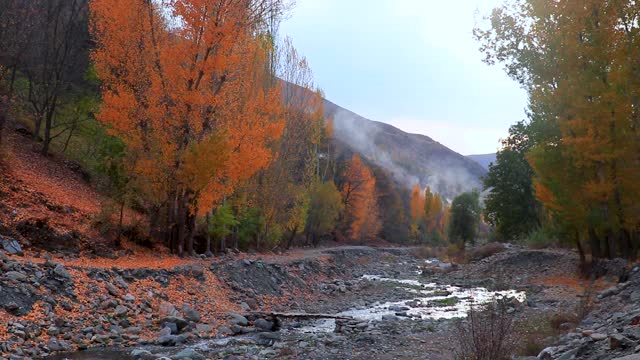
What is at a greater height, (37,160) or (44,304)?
(37,160)

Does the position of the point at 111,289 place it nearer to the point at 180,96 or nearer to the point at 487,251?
the point at 180,96

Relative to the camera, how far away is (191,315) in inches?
495

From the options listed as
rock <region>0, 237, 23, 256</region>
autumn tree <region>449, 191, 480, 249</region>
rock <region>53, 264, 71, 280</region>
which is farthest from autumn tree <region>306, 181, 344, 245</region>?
rock <region>53, 264, 71, 280</region>

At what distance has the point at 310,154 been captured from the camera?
117 feet

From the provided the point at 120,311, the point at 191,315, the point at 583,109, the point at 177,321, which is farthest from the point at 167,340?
the point at 583,109

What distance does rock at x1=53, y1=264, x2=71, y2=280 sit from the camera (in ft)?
36.2

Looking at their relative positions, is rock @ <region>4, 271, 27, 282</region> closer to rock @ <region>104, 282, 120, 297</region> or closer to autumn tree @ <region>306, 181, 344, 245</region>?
rock @ <region>104, 282, 120, 297</region>

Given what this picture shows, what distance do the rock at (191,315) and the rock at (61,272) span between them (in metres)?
2.92

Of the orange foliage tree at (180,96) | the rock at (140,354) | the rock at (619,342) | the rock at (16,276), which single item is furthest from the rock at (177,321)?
the rock at (619,342)

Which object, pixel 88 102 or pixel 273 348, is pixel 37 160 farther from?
pixel 273 348

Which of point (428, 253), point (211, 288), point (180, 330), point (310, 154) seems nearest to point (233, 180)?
point (211, 288)

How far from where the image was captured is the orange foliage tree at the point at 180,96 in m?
16.6

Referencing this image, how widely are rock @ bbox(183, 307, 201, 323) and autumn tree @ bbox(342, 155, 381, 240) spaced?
4511 centimetres

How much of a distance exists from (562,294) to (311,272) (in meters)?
11.8
